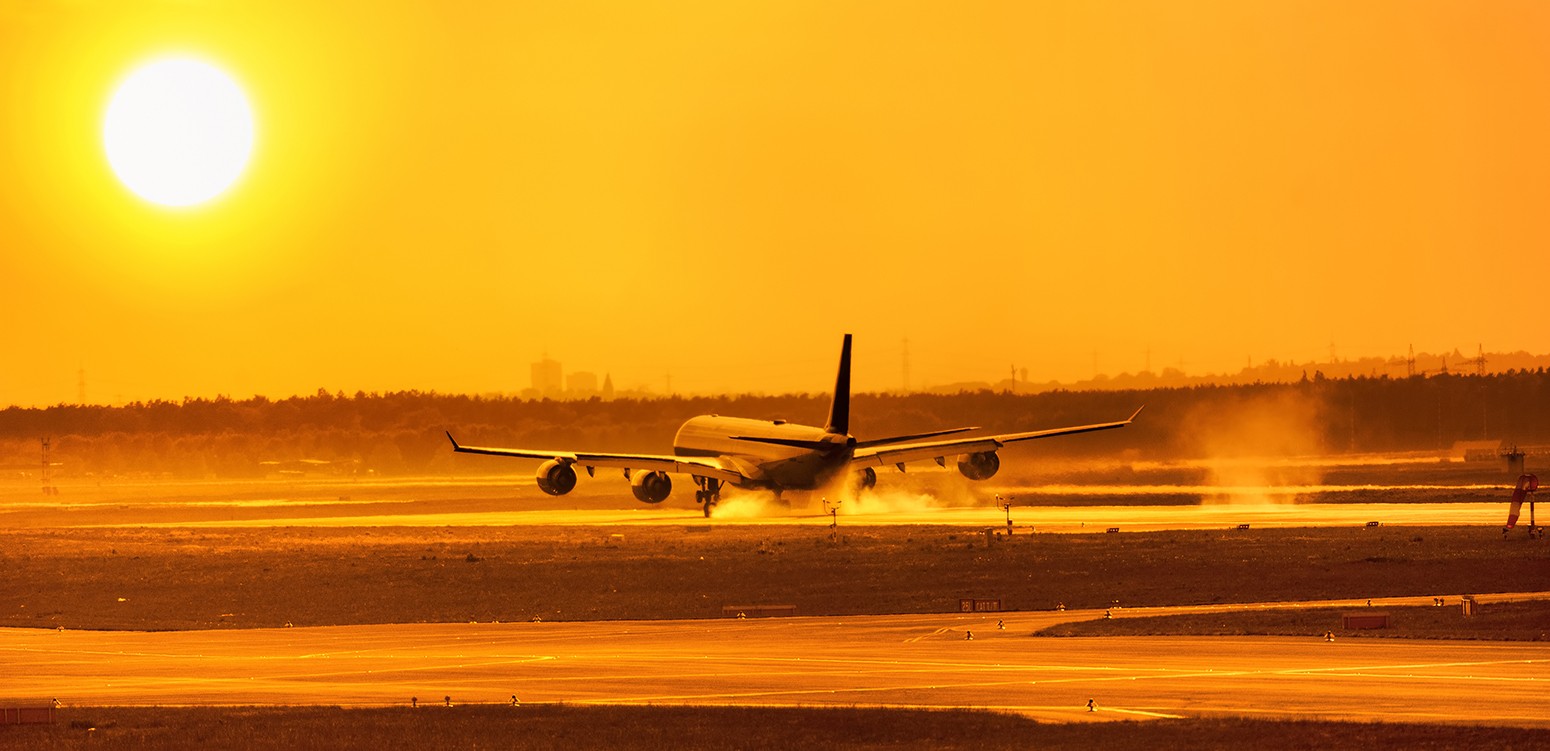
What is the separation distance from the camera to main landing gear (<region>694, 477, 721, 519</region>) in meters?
80.9

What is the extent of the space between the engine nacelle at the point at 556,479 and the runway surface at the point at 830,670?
31.2 m

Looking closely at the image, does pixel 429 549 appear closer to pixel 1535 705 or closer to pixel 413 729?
pixel 413 729

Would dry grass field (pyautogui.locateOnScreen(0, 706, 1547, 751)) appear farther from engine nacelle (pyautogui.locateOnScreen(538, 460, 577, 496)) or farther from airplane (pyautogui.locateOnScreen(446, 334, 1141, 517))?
engine nacelle (pyautogui.locateOnScreen(538, 460, 577, 496))

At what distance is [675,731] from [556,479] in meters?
49.1

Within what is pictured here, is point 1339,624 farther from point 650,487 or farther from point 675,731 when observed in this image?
point 650,487

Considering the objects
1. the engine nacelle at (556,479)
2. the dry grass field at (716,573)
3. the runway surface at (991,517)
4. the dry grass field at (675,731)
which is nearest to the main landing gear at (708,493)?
the runway surface at (991,517)

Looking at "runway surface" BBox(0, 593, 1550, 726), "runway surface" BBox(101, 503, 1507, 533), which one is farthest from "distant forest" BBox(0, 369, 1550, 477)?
"runway surface" BBox(0, 593, 1550, 726)

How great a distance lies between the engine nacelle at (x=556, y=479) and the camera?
7500 centimetres

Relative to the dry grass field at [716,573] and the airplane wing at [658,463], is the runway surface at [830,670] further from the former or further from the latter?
the airplane wing at [658,463]

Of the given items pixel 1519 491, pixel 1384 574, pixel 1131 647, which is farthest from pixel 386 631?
pixel 1519 491

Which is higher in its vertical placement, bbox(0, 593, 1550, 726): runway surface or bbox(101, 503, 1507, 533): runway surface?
bbox(0, 593, 1550, 726): runway surface

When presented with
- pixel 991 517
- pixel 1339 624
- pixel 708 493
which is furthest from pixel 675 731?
pixel 708 493

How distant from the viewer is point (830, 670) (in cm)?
3372

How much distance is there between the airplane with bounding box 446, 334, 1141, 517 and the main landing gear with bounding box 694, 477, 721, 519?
0.05 metres
